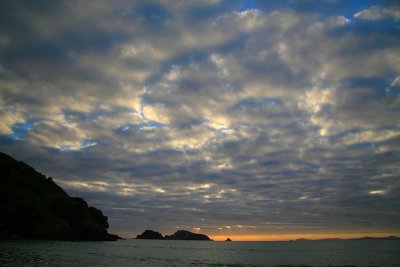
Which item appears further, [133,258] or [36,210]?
[36,210]

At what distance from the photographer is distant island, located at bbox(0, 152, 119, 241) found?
13812cm

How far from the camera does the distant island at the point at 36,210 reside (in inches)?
5438

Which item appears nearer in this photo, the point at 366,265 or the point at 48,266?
the point at 48,266

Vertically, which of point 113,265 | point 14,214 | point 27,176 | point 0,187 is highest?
point 27,176

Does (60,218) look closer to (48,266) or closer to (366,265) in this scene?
(48,266)

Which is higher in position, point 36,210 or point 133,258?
point 36,210

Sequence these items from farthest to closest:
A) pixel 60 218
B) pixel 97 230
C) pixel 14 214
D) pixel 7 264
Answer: pixel 97 230 < pixel 60 218 < pixel 14 214 < pixel 7 264

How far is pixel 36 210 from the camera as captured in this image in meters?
148

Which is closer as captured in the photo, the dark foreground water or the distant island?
the dark foreground water

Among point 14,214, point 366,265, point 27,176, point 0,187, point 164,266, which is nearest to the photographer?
point 164,266

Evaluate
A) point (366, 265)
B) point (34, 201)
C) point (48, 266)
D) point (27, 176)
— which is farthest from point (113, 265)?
point (27, 176)

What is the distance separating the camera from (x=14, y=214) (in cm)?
13675

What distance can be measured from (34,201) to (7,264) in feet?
410

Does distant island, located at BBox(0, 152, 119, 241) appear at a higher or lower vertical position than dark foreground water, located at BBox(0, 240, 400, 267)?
higher
